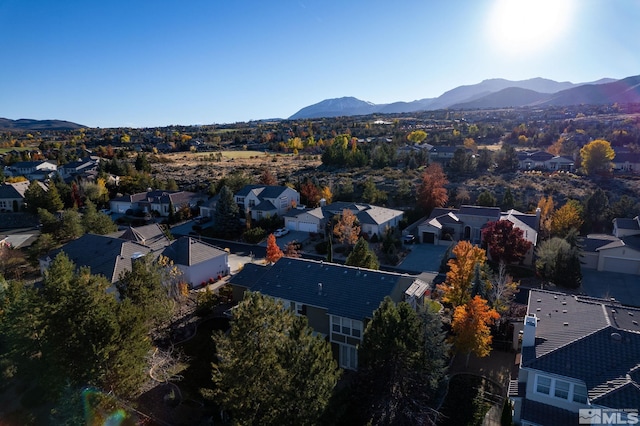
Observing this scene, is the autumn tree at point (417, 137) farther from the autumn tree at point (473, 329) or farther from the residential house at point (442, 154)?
the autumn tree at point (473, 329)

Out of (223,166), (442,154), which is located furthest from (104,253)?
(442,154)

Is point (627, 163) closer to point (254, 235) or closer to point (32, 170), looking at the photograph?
point (254, 235)

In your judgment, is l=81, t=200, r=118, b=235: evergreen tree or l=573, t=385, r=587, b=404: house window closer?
l=573, t=385, r=587, b=404: house window

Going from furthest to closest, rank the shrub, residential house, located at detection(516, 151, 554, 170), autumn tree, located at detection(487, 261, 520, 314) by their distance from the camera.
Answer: residential house, located at detection(516, 151, 554, 170) → the shrub → autumn tree, located at detection(487, 261, 520, 314)

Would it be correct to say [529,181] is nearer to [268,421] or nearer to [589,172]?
[589,172]

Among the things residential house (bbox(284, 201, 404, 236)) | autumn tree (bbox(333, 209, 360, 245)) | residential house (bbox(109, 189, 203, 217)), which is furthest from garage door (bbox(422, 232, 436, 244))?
residential house (bbox(109, 189, 203, 217))

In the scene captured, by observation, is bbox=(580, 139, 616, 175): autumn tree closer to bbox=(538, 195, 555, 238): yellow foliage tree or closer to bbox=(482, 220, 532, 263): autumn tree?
bbox=(538, 195, 555, 238): yellow foliage tree

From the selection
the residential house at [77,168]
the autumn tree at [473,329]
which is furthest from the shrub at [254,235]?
the residential house at [77,168]
